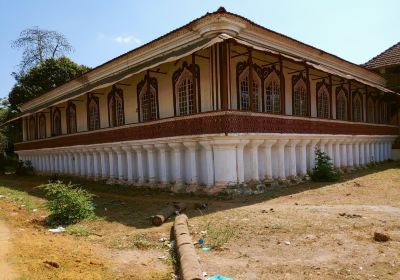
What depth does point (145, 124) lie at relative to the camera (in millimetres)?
15359

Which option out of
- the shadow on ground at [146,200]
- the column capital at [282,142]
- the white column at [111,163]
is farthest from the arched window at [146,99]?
the column capital at [282,142]

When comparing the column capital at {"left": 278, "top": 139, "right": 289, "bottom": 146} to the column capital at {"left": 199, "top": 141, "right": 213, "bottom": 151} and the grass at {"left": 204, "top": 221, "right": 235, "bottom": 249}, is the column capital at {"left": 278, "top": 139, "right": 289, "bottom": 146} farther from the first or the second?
the grass at {"left": 204, "top": 221, "right": 235, "bottom": 249}

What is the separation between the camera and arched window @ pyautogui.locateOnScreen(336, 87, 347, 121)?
21991mm

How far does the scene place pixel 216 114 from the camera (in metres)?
12.1

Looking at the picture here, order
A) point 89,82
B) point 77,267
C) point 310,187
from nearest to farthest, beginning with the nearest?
point 77,267 → point 310,187 → point 89,82

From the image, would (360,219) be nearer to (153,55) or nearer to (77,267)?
(77,267)

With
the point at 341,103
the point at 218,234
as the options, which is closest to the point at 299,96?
the point at 341,103

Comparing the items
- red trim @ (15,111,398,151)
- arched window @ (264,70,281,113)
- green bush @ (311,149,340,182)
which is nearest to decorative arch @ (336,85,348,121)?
red trim @ (15,111,398,151)

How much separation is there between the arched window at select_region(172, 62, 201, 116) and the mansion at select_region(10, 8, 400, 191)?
1.6 inches

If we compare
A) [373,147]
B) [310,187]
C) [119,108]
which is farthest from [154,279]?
[373,147]

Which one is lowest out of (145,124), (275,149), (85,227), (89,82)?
(85,227)

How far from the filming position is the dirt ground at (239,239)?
5.80 metres

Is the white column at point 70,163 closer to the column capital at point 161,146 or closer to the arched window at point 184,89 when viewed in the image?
the arched window at point 184,89

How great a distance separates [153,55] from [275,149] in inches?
254
